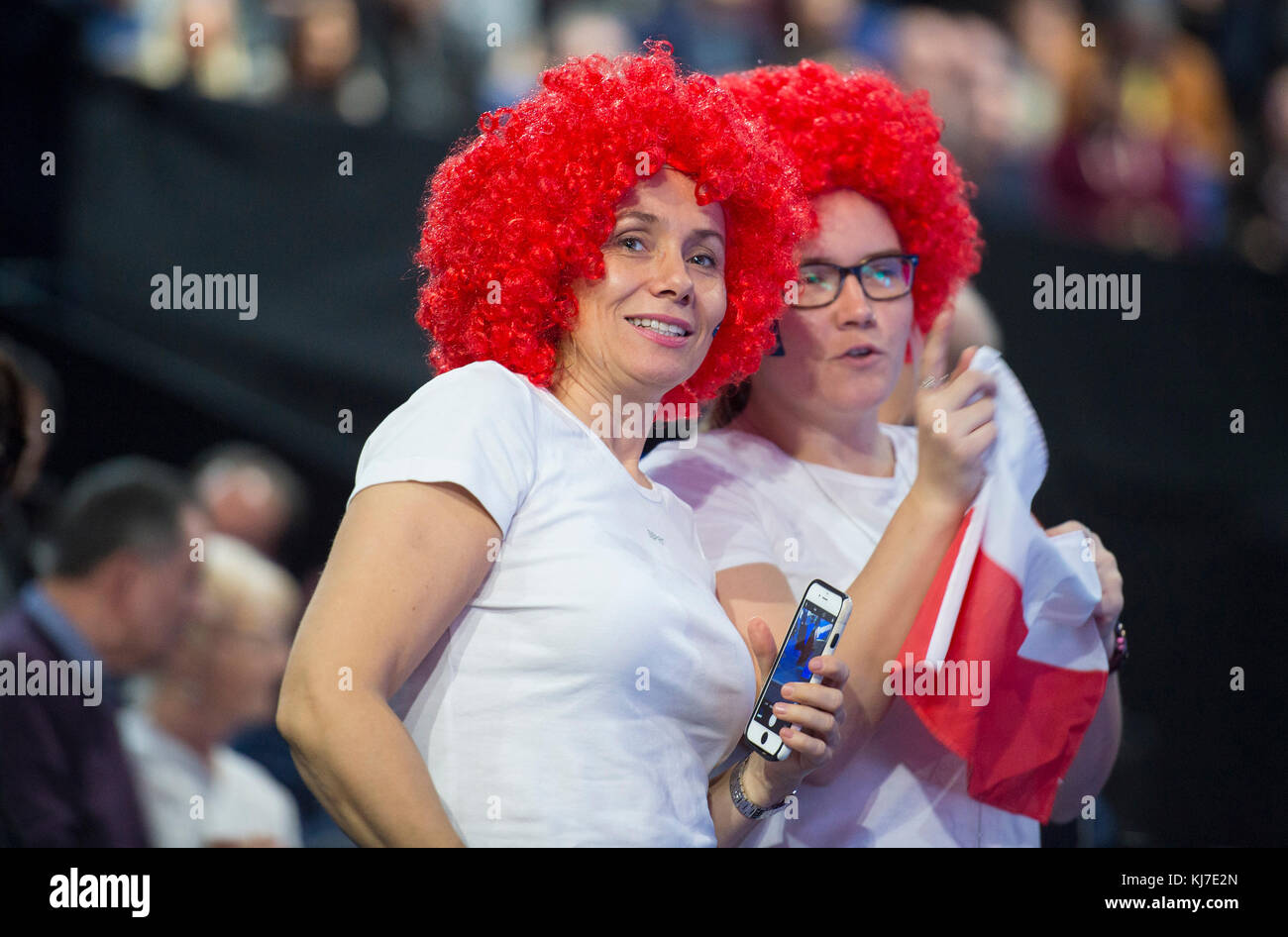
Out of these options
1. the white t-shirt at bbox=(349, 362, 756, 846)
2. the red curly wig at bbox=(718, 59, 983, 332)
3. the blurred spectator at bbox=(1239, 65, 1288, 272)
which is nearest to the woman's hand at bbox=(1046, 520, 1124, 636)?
the red curly wig at bbox=(718, 59, 983, 332)

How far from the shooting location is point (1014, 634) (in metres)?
2.25

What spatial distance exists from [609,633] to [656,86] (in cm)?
83

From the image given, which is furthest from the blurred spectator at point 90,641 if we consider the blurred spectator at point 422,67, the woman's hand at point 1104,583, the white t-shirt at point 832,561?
the woman's hand at point 1104,583

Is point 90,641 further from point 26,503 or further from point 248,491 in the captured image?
point 248,491

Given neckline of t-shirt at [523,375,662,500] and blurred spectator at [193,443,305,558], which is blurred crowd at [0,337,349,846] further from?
neckline of t-shirt at [523,375,662,500]

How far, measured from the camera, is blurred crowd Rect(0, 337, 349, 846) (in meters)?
3.21

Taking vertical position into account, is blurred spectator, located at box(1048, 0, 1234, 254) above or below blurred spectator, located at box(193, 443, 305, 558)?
above

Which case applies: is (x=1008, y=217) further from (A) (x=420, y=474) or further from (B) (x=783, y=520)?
(A) (x=420, y=474)

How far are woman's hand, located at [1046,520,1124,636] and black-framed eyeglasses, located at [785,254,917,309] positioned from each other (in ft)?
1.65

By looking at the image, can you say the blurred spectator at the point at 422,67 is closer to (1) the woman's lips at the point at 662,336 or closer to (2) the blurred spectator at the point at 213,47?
(2) the blurred spectator at the point at 213,47

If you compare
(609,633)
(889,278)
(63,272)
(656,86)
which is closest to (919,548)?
(889,278)

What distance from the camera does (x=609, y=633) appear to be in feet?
5.49

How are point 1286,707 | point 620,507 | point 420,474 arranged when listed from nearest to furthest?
point 420,474 < point 620,507 < point 1286,707

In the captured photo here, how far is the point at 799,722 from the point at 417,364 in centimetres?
284
